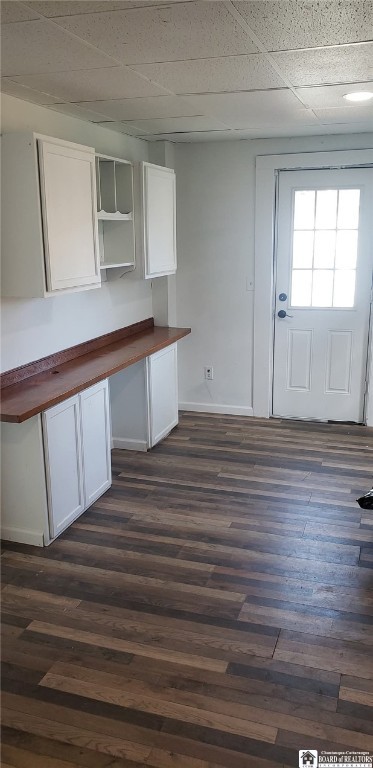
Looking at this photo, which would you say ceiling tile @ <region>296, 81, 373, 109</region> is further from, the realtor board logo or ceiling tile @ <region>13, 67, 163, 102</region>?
the realtor board logo

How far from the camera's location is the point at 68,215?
3246 mm

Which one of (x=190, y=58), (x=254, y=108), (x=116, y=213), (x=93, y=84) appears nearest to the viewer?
(x=190, y=58)

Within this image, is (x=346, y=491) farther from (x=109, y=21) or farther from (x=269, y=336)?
(x=109, y=21)

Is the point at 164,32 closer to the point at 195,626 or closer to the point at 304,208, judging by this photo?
the point at 195,626

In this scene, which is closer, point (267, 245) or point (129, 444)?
point (129, 444)

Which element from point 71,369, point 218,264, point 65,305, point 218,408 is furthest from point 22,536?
point 218,264

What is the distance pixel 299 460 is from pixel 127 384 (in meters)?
1.39

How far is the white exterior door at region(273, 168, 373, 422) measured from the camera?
190 inches

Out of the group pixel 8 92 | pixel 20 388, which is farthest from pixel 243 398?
pixel 8 92

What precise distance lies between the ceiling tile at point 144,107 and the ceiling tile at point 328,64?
0.75 metres

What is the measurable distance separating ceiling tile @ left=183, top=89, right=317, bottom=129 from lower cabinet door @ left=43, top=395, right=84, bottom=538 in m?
1.83

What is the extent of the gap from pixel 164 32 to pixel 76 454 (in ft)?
7.09

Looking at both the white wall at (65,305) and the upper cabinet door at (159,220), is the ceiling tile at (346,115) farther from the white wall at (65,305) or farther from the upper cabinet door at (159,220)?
the white wall at (65,305)

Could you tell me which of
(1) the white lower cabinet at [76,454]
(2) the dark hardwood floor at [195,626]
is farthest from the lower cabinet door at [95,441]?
(2) the dark hardwood floor at [195,626]
